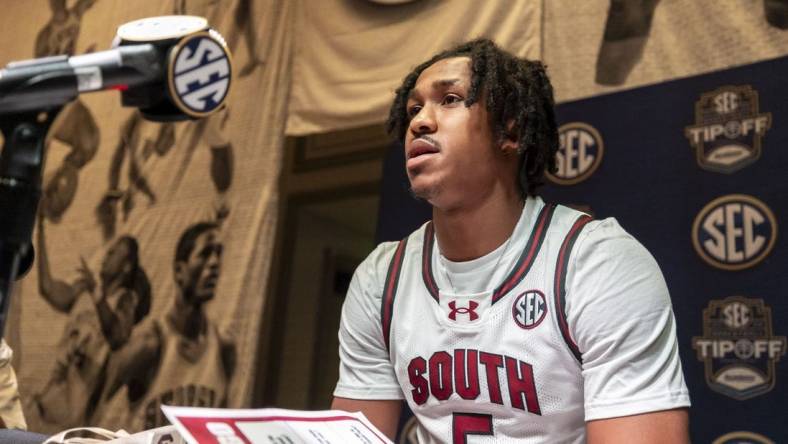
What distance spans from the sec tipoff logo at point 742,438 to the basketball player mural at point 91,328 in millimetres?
2140

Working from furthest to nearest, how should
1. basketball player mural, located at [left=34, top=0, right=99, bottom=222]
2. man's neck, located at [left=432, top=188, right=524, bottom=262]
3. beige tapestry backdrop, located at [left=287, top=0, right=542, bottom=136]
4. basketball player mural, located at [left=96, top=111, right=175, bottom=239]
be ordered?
basketball player mural, located at [left=34, top=0, right=99, bottom=222], basketball player mural, located at [left=96, top=111, right=175, bottom=239], beige tapestry backdrop, located at [left=287, top=0, right=542, bottom=136], man's neck, located at [left=432, top=188, right=524, bottom=262]

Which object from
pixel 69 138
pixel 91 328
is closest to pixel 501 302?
pixel 91 328

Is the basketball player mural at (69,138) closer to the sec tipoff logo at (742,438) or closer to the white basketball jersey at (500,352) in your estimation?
the white basketball jersey at (500,352)

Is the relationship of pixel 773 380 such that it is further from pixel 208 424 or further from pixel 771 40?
pixel 208 424

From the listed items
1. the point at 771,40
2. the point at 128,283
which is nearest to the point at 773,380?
the point at 771,40

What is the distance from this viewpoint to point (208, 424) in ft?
2.58

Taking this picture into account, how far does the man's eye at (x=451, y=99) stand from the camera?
1.49 metres

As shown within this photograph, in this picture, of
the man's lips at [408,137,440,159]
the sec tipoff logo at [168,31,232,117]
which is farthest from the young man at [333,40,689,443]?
the sec tipoff logo at [168,31,232,117]

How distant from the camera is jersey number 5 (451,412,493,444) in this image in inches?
51.0

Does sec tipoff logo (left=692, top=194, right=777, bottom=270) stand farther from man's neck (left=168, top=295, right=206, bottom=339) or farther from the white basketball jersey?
man's neck (left=168, top=295, right=206, bottom=339)

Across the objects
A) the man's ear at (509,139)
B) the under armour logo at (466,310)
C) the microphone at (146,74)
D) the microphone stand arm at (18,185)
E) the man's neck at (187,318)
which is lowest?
the man's neck at (187,318)

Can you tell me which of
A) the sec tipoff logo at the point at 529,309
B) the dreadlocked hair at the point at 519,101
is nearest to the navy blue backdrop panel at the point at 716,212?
the dreadlocked hair at the point at 519,101

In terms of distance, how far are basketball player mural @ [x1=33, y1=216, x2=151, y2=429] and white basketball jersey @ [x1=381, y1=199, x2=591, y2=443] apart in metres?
1.96

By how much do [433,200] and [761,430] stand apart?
100 cm
